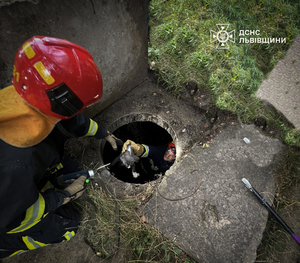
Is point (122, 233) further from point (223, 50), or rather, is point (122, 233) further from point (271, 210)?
point (223, 50)

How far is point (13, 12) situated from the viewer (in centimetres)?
146

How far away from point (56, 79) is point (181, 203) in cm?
174

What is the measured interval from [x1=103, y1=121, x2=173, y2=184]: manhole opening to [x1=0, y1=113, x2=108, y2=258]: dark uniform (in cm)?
146

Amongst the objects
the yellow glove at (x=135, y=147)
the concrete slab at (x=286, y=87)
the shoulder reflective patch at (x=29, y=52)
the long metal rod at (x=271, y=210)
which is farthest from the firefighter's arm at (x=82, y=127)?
the concrete slab at (x=286, y=87)

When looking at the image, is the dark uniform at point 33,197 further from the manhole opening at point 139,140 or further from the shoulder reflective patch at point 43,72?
the manhole opening at point 139,140

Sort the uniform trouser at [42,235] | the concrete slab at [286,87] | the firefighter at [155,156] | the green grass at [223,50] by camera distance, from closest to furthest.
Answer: the uniform trouser at [42,235], the firefighter at [155,156], the green grass at [223,50], the concrete slab at [286,87]

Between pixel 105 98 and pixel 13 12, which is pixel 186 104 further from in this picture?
pixel 13 12

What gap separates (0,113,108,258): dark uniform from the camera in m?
1.31

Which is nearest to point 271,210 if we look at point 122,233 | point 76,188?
point 122,233

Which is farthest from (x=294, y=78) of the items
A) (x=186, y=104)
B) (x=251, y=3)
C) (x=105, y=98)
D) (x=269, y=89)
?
(x=105, y=98)

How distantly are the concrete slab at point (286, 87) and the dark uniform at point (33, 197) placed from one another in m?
2.89

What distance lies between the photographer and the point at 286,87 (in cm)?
335

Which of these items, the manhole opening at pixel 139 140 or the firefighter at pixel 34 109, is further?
the manhole opening at pixel 139 140

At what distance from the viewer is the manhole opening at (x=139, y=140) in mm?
3661
